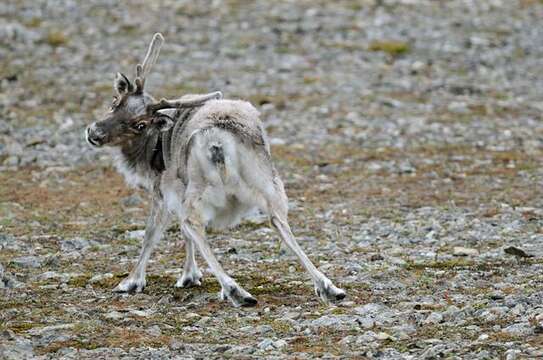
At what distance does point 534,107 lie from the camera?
22.8 meters

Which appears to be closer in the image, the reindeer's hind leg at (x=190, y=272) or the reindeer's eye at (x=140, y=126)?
the reindeer's hind leg at (x=190, y=272)

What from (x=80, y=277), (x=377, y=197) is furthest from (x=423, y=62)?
(x=80, y=277)

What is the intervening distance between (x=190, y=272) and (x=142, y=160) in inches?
54.7

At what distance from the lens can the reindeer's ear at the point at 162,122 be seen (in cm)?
1227

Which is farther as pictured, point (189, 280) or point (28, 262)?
point (28, 262)

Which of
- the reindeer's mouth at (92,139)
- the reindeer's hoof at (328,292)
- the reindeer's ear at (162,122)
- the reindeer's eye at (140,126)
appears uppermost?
the reindeer's ear at (162,122)

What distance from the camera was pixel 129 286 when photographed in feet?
39.2

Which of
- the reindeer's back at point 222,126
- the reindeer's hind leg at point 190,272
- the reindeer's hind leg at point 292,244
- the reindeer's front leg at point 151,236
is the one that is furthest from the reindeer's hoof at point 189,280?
the reindeer's hind leg at point 292,244

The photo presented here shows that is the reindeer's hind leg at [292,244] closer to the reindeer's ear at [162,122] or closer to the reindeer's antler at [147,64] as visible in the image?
the reindeer's ear at [162,122]

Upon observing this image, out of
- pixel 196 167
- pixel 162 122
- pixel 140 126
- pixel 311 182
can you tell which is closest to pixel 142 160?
pixel 140 126

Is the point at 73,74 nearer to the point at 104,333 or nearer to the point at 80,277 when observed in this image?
the point at 80,277

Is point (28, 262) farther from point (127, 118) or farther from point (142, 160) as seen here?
point (127, 118)

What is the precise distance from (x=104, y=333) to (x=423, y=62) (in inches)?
681

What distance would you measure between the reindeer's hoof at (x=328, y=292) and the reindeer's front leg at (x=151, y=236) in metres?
2.05
